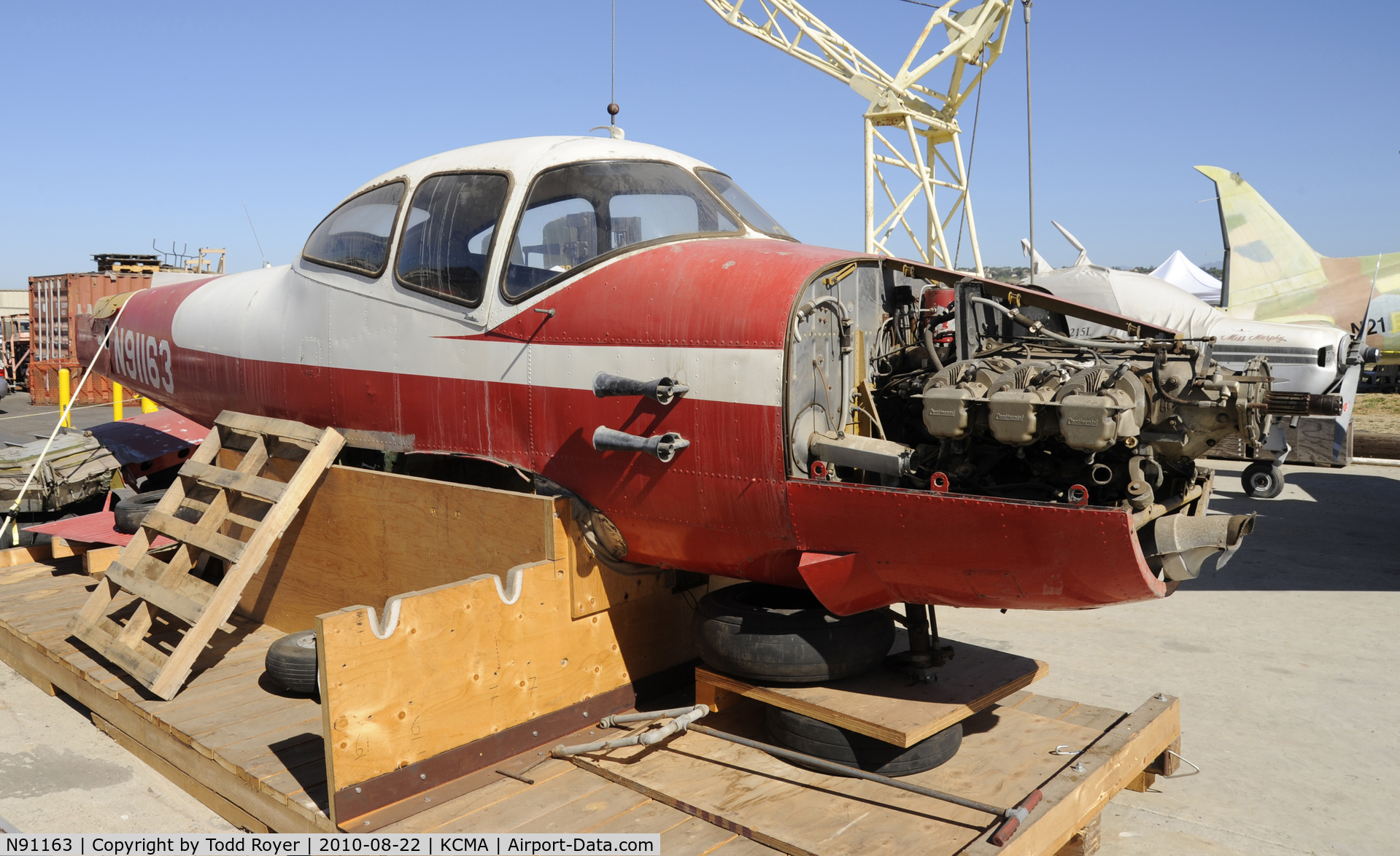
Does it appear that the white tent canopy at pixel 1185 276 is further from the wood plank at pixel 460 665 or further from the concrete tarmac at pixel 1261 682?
the wood plank at pixel 460 665

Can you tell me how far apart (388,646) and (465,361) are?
157 centimetres

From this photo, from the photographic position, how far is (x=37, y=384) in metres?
29.1

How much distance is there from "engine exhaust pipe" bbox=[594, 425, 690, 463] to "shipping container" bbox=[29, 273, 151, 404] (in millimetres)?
28048

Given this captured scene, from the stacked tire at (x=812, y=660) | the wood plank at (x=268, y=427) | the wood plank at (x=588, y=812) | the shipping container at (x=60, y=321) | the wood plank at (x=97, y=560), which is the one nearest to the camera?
the wood plank at (x=588, y=812)

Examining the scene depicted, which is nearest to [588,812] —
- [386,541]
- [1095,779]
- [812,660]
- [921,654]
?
[812,660]

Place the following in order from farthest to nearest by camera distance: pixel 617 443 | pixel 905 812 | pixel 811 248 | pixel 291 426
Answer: pixel 291 426 → pixel 811 248 → pixel 617 443 → pixel 905 812

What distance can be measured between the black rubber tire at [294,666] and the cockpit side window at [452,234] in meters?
1.99

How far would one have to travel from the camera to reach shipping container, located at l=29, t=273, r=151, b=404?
27.8 meters

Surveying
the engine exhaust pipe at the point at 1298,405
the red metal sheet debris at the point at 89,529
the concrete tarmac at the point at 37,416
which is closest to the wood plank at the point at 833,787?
the engine exhaust pipe at the point at 1298,405

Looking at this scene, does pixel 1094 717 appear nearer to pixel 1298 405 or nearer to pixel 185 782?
pixel 1298 405

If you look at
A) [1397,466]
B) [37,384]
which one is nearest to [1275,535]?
[1397,466]

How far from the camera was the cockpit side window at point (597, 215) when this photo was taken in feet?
15.1

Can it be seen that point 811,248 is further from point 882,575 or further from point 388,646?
point 388,646

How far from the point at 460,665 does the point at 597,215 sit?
220cm
